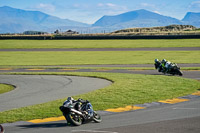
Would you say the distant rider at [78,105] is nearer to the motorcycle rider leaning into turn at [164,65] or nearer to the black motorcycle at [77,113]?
the black motorcycle at [77,113]

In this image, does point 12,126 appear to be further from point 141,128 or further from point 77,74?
point 77,74

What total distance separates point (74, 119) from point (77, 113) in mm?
302

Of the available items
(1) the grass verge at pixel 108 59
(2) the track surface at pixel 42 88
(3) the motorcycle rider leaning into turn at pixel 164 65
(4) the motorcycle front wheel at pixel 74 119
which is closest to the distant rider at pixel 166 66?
(3) the motorcycle rider leaning into turn at pixel 164 65

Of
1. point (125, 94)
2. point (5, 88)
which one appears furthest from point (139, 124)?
point (5, 88)

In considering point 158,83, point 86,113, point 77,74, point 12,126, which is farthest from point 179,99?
point 77,74

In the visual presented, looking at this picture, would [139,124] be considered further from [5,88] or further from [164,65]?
[164,65]

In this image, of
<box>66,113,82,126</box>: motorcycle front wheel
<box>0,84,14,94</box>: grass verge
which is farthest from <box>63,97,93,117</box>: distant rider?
<box>0,84,14,94</box>: grass verge

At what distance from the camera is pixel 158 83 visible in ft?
91.4

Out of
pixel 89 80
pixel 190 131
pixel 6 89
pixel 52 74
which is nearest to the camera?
pixel 190 131

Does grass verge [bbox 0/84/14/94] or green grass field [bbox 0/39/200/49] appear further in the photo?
green grass field [bbox 0/39/200/49]

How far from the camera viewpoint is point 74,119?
14.8 metres

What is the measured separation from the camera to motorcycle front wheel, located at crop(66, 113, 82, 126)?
14.6 metres

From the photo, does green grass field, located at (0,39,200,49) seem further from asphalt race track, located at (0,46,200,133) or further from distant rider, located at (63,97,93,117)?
distant rider, located at (63,97,93,117)

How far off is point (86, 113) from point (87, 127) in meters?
0.58
